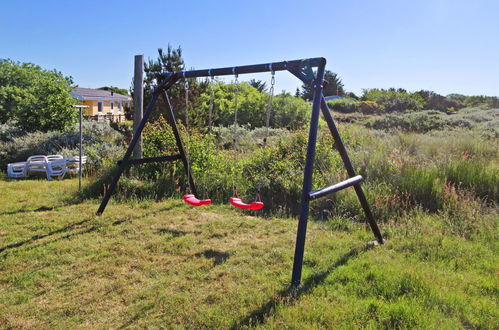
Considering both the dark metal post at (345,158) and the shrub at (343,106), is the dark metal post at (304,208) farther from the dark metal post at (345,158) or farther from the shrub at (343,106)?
the shrub at (343,106)

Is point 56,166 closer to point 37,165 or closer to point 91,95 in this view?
point 37,165

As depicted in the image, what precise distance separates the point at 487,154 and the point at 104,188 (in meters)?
7.11

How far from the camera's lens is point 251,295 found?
2.84m

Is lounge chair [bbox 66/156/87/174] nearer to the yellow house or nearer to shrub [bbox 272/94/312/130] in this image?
shrub [bbox 272/94/312/130]

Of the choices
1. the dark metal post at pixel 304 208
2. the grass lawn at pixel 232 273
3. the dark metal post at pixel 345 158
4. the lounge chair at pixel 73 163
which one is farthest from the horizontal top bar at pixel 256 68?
Result: the lounge chair at pixel 73 163

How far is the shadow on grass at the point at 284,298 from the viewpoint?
8.19ft

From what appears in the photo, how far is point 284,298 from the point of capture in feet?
9.02

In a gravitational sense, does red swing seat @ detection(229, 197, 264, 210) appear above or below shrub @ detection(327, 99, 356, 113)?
below

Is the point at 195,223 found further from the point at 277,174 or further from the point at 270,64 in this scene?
the point at 270,64

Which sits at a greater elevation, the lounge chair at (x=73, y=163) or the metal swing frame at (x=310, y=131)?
the metal swing frame at (x=310, y=131)

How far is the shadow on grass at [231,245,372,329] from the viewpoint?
2.50 meters

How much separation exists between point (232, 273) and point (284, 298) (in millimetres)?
676

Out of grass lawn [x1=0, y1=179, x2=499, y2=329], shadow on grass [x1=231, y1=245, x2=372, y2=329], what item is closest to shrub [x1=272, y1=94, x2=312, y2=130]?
grass lawn [x1=0, y1=179, x2=499, y2=329]

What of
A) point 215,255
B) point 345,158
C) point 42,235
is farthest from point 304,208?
point 42,235
